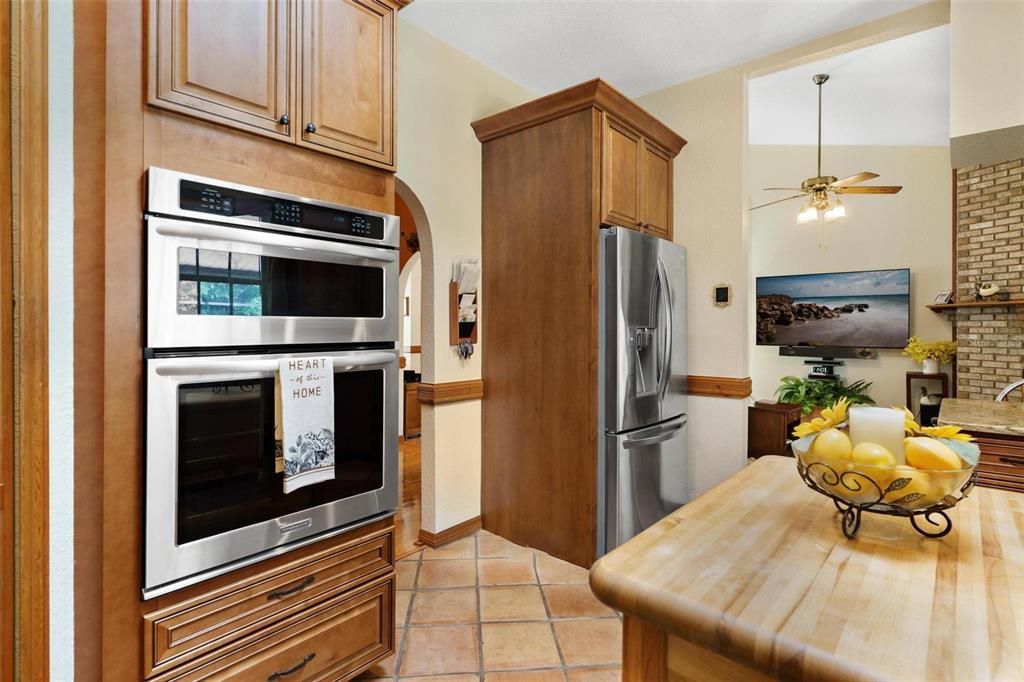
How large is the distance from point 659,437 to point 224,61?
8.73 feet

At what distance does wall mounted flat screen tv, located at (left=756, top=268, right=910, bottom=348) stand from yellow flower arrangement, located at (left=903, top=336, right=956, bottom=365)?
1.91 feet

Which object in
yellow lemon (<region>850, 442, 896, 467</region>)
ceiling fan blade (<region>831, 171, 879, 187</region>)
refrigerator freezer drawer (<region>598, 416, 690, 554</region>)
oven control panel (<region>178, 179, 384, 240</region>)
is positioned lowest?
refrigerator freezer drawer (<region>598, 416, 690, 554</region>)

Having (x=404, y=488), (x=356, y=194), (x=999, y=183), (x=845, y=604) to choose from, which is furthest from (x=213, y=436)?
(x=999, y=183)

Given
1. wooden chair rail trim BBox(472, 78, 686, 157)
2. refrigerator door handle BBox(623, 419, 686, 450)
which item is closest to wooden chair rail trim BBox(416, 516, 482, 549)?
refrigerator door handle BBox(623, 419, 686, 450)

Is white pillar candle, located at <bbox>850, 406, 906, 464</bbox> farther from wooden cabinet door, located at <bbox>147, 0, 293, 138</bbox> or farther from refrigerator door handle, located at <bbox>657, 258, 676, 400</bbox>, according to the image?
refrigerator door handle, located at <bbox>657, 258, 676, 400</bbox>

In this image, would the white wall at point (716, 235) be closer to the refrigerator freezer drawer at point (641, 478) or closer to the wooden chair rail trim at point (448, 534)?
the refrigerator freezer drawer at point (641, 478)

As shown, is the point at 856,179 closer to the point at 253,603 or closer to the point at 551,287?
the point at 551,287

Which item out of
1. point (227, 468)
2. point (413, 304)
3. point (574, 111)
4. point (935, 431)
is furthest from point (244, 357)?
point (413, 304)

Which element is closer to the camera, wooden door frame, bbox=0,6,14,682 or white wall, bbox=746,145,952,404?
wooden door frame, bbox=0,6,14,682

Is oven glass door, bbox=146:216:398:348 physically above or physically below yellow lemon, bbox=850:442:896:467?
above

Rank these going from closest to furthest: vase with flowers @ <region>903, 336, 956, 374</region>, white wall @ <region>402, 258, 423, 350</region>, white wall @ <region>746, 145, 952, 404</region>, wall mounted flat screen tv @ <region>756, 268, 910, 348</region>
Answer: vase with flowers @ <region>903, 336, 956, 374</region>
white wall @ <region>746, 145, 952, 404</region>
wall mounted flat screen tv @ <region>756, 268, 910, 348</region>
white wall @ <region>402, 258, 423, 350</region>

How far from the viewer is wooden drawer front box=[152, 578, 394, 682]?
1.44 meters

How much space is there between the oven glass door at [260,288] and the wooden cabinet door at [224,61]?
34 cm

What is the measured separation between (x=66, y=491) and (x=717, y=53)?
371 centimetres
